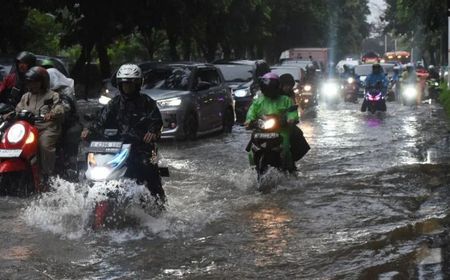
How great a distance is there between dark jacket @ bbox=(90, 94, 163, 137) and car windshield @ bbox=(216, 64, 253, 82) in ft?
48.4

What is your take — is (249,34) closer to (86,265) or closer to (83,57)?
(83,57)

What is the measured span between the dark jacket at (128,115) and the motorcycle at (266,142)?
2429mm

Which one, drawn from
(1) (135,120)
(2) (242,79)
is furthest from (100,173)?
(2) (242,79)

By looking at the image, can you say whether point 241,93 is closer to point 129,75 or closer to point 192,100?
point 192,100

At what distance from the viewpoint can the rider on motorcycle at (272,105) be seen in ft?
31.8

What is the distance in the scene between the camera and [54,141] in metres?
9.07

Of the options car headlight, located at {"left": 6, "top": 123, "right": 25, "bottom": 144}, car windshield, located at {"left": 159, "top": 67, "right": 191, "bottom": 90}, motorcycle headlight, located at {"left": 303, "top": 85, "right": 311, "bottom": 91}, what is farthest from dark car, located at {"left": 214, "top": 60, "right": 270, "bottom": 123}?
car headlight, located at {"left": 6, "top": 123, "right": 25, "bottom": 144}

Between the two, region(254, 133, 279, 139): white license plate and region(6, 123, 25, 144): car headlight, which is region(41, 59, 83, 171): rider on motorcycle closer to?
region(6, 123, 25, 144): car headlight

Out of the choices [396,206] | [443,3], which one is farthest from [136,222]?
[443,3]

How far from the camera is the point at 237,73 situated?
22.6m

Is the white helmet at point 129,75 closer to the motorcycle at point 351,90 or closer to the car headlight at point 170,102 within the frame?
the car headlight at point 170,102

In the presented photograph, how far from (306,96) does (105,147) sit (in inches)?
821

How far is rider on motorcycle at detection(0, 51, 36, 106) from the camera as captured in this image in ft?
30.7

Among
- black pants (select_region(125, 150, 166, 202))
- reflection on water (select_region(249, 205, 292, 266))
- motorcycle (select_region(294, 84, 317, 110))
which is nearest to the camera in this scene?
reflection on water (select_region(249, 205, 292, 266))
